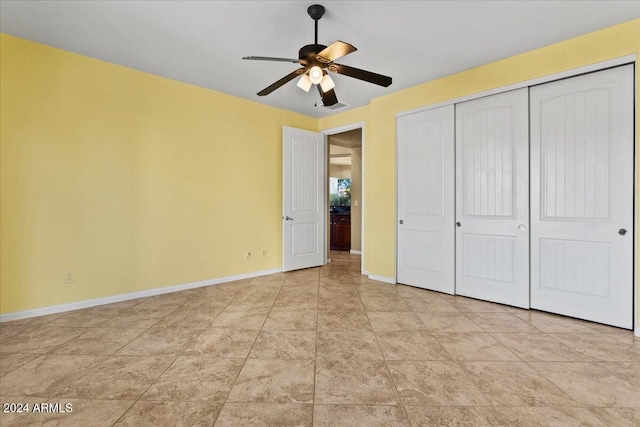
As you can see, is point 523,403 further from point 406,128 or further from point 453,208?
point 406,128

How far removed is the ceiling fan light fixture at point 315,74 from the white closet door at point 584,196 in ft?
7.57

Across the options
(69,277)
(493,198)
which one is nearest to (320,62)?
(493,198)

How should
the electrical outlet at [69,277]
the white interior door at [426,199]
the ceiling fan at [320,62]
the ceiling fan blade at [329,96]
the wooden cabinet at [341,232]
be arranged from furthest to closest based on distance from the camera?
the wooden cabinet at [341,232] < the white interior door at [426,199] < the electrical outlet at [69,277] < the ceiling fan blade at [329,96] < the ceiling fan at [320,62]

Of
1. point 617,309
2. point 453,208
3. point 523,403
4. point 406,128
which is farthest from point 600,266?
point 406,128

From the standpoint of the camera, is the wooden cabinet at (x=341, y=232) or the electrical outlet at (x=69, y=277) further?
the wooden cabinet at (x=341, y=232)

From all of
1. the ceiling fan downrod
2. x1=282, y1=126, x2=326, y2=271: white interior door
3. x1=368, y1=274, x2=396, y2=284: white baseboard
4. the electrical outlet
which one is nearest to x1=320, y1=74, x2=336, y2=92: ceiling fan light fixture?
the ceiling fan downrod

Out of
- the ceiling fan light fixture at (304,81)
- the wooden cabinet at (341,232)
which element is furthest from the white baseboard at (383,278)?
the wooden cabinet at (341,232)

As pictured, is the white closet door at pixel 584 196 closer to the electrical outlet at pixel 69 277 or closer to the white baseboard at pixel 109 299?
the white baseboard at pixel 109 299

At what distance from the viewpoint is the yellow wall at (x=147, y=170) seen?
2822 millimetres

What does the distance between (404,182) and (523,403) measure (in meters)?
2.91

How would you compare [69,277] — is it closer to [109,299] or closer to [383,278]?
[109,299]

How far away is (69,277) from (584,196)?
5196 mm

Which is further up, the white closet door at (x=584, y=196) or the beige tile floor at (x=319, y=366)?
the white closet door at (x=584, y=196)

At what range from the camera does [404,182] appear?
4137mm
